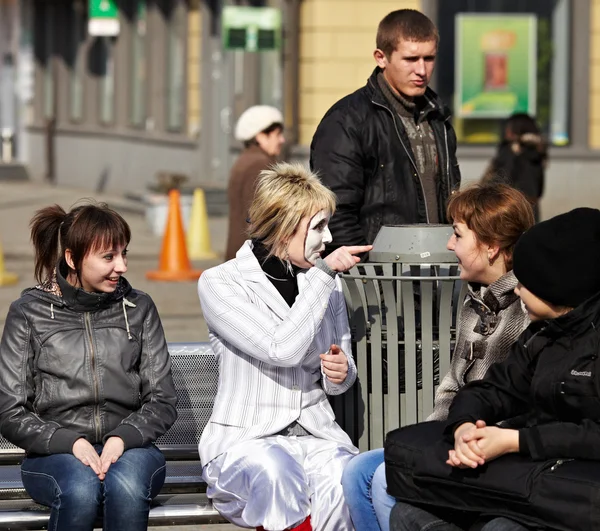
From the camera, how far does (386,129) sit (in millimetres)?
5562

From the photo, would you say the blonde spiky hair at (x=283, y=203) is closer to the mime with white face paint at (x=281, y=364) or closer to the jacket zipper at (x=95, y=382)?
the mime with white face paint at (x=281, y=364)

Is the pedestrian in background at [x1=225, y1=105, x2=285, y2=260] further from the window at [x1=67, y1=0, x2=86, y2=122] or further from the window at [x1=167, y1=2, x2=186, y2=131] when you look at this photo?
the window at [x1=67, y1=0, x2=86, y2=122]

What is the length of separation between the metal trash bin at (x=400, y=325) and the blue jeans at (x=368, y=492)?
0.39 meters

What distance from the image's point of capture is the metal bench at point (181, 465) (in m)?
4.67

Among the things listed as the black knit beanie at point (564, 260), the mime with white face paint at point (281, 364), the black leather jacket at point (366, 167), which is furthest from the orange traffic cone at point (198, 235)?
the black knit beanie at point (564, 260)

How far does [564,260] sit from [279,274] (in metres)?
1.08

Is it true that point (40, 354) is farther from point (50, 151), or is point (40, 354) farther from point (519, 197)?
point (50, 151)

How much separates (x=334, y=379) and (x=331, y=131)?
4.28ft

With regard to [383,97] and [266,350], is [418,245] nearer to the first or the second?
[266,350]

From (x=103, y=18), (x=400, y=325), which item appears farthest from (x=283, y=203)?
(x=103, y=18)

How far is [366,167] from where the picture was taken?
557 centimetres

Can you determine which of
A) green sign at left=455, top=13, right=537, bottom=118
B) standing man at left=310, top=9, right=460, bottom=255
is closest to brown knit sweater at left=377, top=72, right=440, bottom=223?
standing man at left=310, top=9, right=460, bottom=255

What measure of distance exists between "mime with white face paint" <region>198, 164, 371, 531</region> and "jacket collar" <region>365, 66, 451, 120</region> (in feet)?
3.00

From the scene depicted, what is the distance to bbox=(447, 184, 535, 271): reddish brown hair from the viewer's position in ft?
14.8
